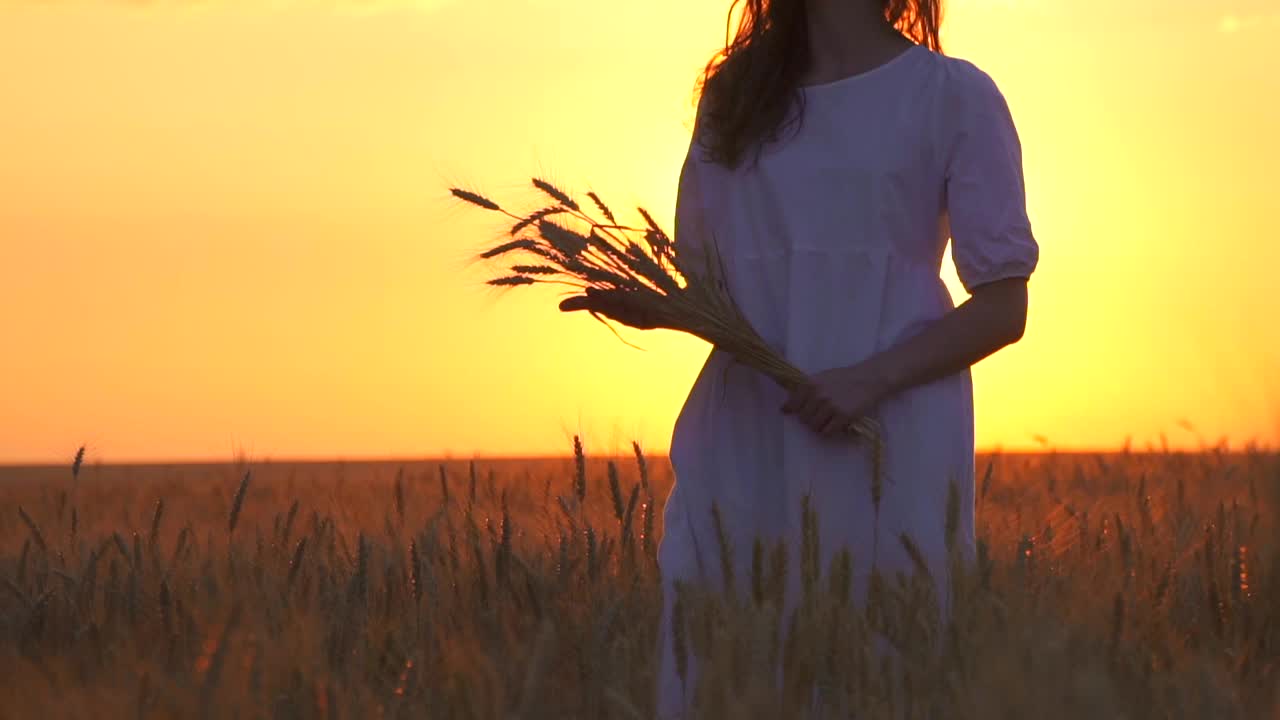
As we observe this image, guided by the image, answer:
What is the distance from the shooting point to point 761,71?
8.99 ft

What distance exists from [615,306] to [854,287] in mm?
388

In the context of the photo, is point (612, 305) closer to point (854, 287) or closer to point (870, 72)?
point (854, 287)

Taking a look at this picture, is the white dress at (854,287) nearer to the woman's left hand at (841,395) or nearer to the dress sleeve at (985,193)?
the dress sleeve at (985,193)

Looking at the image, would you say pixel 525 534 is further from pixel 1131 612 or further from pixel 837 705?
pixel 837 705

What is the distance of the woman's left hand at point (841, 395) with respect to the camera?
96.3 inches

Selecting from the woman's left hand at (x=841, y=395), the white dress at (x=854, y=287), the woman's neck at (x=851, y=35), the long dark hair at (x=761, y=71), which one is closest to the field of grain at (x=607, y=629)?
the white dress at (x=854, y=287)

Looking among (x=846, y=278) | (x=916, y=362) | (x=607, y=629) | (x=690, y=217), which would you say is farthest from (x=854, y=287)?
(x=607, y=629)

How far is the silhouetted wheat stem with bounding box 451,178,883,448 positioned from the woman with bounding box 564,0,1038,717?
4 centimetres

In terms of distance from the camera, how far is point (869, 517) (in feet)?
8.62

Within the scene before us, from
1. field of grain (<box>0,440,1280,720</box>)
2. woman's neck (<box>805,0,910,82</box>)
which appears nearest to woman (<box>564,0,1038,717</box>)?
woman's neck (<box>805,0,910,82</box>)

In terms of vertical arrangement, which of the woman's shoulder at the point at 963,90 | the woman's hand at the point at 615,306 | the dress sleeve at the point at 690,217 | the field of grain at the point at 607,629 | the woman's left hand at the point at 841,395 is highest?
the woman's shoulder at the point at 963,90

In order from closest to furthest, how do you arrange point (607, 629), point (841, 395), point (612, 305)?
point (607, 629), point (841, 395), point (612, 305)

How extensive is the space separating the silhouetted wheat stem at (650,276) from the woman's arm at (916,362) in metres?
0.05

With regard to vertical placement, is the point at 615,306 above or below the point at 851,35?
below
